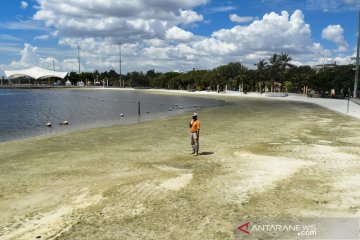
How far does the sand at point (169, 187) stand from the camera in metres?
9.39

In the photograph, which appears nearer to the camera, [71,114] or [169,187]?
[169,187]

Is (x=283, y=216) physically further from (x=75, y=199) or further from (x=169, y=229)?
(x=75, y=199)

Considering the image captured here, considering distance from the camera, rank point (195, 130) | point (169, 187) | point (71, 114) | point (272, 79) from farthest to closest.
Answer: point (272, 79), point (71, 114), point (195, 130), point (169, 187)

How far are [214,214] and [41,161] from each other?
37.2 ft

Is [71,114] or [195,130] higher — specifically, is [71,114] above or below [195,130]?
below

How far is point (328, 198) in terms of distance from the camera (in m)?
11.4

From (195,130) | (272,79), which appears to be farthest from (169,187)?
(272,79)

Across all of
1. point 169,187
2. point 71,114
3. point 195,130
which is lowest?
point 71,114

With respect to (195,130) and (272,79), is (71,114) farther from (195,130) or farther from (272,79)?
(272,79)

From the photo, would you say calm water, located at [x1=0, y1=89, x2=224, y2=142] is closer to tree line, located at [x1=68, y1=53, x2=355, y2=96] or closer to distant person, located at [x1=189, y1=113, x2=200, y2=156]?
distant person, located at [x1=189, y1=113, x2=200, y2=156]

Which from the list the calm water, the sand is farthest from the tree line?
the sand

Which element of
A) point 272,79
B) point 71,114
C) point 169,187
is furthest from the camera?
point 272,79

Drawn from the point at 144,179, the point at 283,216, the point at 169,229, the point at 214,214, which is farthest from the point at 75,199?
the point at 283,216

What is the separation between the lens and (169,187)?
12742 mm
